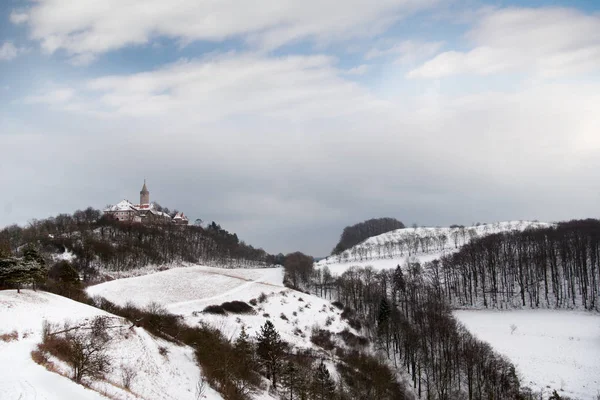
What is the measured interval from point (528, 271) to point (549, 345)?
3473cm

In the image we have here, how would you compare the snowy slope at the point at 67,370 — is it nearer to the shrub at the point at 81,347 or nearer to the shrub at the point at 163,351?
the shrub at the point at 163,351

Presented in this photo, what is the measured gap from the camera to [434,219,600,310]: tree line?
66.1 m

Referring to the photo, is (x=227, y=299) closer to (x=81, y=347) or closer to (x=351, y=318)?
(x=351, y=318)

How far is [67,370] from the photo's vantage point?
1984cm

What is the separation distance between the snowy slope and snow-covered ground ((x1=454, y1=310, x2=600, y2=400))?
3298 centimetres

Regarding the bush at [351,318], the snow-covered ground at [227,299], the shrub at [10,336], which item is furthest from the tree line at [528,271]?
the shrub at [10,336]

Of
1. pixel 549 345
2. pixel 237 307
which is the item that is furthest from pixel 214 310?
pixel 549 345

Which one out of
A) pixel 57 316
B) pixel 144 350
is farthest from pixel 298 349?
pixel 57 316

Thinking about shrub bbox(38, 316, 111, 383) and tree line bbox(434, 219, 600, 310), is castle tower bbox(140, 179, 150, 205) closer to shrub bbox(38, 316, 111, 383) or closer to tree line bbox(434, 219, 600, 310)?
tree line bbox(434, 219, 600, 310)

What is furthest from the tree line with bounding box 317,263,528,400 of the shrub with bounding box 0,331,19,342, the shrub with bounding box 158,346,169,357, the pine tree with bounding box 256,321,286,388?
the shrub with bounding box 0,331,19,342

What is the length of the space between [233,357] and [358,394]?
45.3 ft

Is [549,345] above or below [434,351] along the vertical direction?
above

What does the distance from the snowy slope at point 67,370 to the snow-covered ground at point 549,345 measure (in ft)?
108

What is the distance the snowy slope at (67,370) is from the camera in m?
15.9
